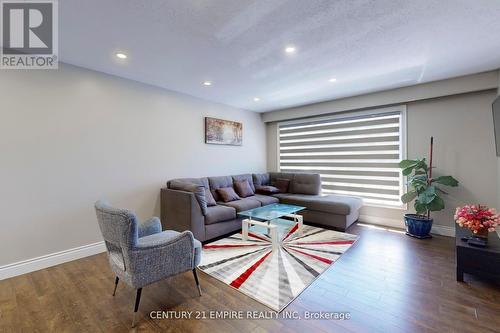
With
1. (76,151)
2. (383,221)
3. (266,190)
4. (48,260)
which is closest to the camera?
(48,260)

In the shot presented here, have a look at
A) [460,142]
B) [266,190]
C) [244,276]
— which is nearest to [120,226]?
[244,276]

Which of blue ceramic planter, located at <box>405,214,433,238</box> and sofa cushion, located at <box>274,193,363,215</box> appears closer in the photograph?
blue ceramic planter, located at <box>405,214,433,238</box>

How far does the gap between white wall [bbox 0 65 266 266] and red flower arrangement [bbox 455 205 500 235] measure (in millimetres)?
3895

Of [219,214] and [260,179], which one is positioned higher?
[260,179]

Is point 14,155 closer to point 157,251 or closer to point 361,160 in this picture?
point 157,251

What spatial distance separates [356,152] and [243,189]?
2409 millimetres

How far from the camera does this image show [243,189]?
Answer: 4555 millimetres

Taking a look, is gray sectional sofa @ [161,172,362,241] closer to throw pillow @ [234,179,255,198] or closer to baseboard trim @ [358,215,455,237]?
throw pillow @ [234,179,255,198]

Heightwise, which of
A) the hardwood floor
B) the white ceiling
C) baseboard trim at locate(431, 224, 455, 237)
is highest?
the white ceiling

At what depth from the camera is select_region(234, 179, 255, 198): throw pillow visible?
178 inches

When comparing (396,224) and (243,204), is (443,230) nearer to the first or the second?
(396,224)

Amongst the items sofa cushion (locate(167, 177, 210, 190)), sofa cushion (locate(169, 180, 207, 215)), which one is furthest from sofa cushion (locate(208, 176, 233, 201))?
sofa cushion (locate(169, 180, 207, 215))

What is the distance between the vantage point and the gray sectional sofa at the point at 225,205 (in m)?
3.24

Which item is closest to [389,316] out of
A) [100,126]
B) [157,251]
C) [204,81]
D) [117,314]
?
[157,251]
